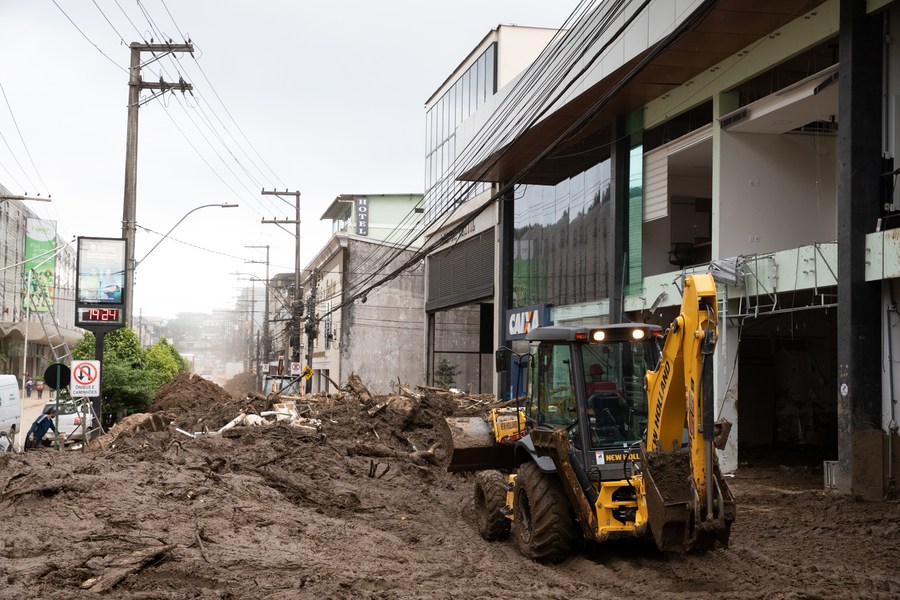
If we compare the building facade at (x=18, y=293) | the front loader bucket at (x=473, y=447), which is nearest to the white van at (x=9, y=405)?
the front loader bucket at (x=473, y=447)

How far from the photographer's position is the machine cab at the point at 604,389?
9047mm

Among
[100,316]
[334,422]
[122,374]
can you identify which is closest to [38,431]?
[100,316]

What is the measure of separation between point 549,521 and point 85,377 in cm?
1517

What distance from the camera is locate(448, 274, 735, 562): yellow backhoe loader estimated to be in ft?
24.9

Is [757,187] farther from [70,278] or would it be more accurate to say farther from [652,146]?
[70,278]

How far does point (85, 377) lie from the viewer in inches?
832

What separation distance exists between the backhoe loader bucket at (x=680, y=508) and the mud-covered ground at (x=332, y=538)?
0.68 m

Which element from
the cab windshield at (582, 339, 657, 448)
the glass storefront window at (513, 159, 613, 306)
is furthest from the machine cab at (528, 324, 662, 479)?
the glass storefront window at (513, 159, 613, 306)

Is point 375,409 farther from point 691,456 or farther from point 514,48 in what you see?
point 691,456

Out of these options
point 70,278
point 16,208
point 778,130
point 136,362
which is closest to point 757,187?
point 778,130

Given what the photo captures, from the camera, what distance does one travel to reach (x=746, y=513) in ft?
45.1

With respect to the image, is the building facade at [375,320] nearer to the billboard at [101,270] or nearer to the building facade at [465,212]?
the building facade at [465,212]

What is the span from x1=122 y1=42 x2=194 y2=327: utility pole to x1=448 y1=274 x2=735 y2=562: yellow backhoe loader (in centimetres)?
1796

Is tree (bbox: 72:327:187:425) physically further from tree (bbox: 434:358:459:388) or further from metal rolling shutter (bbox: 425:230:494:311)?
tree (bbox: 434:358:459:388)
